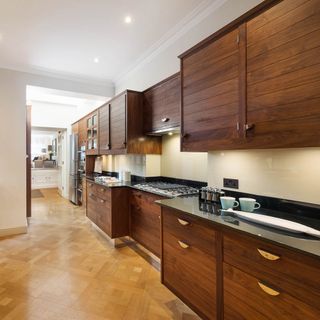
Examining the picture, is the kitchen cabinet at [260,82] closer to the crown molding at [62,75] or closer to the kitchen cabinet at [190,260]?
the kitchen cabinet at [190,260]

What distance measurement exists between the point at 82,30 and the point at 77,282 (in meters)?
3.02

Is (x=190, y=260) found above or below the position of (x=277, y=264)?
below

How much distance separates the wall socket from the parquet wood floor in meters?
1.12

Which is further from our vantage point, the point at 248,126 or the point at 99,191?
the point at 99,191

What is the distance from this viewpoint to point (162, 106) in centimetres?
284

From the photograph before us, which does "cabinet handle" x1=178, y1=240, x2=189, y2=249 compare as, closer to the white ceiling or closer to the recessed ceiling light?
the white ceiling

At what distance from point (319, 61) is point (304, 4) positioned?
1.12 ft

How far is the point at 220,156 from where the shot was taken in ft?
7.02

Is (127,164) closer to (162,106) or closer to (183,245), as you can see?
(162,106)

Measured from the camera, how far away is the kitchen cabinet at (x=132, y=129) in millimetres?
3203

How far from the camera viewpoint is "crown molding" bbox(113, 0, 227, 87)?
2.48 metres

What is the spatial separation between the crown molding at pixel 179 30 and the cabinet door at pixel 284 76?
125cm

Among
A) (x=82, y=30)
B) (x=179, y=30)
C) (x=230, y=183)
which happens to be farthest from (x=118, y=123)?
(x=230, y=183)

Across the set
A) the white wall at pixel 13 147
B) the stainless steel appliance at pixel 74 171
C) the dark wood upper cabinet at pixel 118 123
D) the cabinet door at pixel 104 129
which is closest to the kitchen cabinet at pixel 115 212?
the dark wood upper cabinet at pixel 118 123
